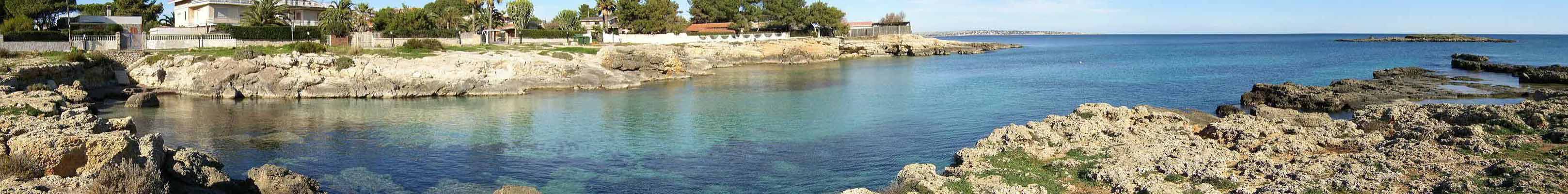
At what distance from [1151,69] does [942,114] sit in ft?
133

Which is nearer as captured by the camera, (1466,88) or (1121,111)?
(1121,111)

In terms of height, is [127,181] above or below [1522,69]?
below

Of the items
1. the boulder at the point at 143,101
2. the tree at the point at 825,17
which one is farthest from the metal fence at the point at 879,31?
the boulder at the point at 143,101

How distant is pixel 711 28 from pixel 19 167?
101132 millimetres

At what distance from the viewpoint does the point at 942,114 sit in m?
33.9

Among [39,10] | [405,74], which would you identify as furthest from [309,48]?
[39,10]

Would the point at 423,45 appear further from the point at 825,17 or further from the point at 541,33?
the point at 825,17

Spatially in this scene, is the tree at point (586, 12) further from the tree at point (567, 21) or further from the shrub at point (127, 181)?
the shrub at point (127, 181)

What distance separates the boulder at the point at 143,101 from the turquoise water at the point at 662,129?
54cm

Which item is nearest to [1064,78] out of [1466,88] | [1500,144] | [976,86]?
[976,86]

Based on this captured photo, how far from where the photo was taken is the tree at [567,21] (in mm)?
99875

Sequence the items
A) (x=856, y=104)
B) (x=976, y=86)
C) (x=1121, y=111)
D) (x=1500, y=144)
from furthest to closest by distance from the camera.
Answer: (x=976, y=86) → (x=856, y=104) → (x=1121, y=111) → (x=1500, y=144)

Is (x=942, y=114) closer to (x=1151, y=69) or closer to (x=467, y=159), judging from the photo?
(x=467, y=159)

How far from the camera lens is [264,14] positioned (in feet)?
218
